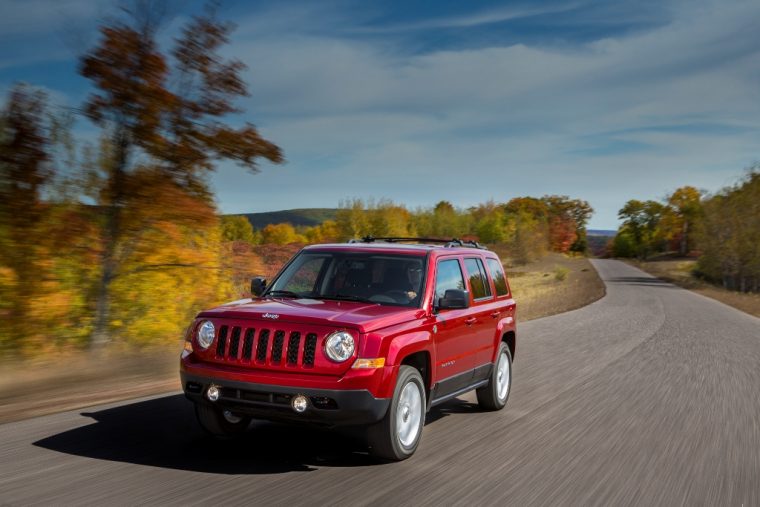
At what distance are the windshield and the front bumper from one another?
4.07 feet

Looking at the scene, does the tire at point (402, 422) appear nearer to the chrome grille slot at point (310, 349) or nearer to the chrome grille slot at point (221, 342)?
the chrome grille slot at point (310, 349)

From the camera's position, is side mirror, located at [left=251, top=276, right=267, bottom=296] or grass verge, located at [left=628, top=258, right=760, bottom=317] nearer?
side mirror, located at [left=251, top=276, right=267, bottom=296]

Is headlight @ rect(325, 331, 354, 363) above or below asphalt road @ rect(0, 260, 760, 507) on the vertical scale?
above

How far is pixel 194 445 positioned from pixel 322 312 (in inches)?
61.8

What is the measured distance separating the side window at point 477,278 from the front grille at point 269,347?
2.80 metres

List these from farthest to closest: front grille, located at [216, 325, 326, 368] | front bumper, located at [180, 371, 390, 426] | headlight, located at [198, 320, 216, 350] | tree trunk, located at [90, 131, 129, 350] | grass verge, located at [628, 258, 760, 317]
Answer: grass verge, located at [628, 258, 760, 317] < tree trunk, located at [90, 131, 129, 350] < headlight, located at [198, 320, 216, 350] < front grille, located at [216, 325, 326, 368] < front bumper, located at [180, 371, 390, 426]

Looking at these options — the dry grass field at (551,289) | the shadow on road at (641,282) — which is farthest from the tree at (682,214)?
the shadow on road at (641,282)

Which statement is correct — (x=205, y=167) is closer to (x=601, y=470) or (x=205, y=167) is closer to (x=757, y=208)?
(x=601, y=470)

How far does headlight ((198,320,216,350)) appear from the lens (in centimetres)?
595

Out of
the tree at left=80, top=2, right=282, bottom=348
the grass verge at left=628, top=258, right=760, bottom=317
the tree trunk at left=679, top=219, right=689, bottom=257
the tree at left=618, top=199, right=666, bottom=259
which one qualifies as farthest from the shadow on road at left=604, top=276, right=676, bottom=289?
the tree at left=618, top=199, right=666, bottom=259

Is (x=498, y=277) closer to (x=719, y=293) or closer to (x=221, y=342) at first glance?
(x=221, y=342)

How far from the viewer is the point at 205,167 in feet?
38.8

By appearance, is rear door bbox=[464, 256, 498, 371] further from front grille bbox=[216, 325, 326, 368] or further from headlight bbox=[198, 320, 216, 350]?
headlight bbox=[198, 320, 216, 350]

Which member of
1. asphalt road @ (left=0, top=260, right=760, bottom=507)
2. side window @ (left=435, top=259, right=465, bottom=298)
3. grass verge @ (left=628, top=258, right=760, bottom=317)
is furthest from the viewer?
grass verge @ (left=628, top=258, right=760, bottom=317)
